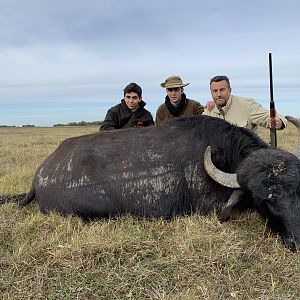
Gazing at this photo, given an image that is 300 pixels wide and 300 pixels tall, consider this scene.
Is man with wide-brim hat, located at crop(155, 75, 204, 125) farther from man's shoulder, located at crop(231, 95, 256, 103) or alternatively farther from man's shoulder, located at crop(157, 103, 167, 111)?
man's shoulder, located at crop(231, 95, 256, 103)

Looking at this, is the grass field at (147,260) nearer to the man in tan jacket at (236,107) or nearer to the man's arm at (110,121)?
the man in tan jacket at (236,107)

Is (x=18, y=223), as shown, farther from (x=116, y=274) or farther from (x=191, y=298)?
(x=191, y=298)

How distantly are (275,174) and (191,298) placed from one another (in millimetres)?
1655

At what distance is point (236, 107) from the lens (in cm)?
737

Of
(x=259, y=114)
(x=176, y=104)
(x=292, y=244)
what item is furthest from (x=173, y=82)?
(x=292, y=244)

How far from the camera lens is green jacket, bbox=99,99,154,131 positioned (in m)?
8.39

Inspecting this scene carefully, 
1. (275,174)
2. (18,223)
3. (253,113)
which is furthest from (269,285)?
(253,113)

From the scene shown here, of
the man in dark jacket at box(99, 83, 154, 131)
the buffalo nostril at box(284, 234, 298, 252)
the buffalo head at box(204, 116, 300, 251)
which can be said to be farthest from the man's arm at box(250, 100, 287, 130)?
the buffalo nostril at box(284, 234, 298, 252)

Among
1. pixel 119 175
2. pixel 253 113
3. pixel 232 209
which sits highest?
pixel 253 113

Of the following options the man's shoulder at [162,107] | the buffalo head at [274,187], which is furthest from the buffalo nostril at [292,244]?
the man's shoulder at [162,107]

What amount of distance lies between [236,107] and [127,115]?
7.32 ft

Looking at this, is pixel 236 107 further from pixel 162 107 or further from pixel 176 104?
pixel 162 107

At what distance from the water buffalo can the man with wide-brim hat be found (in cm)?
239

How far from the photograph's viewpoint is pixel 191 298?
328cm
